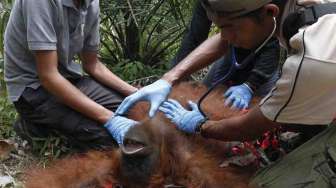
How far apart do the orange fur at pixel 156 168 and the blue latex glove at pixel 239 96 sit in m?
0.52

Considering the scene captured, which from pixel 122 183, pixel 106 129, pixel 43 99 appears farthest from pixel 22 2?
pixel 122 183

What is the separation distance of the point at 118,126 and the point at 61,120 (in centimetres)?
65

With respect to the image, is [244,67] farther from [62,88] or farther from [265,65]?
[62,88]

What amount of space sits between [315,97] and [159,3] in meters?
2.65

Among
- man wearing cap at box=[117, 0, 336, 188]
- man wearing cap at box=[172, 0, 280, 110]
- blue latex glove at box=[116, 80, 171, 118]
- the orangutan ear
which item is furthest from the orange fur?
man wearing cap at box=[172, 0, 280, 110]

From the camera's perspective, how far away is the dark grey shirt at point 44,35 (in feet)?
10.4

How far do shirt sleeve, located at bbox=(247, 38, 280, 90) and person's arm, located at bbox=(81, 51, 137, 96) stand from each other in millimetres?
779

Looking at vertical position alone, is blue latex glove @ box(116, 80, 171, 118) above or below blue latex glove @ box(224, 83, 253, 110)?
above

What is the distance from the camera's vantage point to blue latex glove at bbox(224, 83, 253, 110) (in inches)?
122

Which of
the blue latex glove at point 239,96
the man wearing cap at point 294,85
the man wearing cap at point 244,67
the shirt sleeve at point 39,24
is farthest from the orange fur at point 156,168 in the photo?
the man wearing cap at point 244,67

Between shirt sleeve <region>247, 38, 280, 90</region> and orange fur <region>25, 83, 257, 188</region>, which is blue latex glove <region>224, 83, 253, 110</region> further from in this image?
orange fur <region>25, 83, 257, 188</region>

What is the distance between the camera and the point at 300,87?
212cm

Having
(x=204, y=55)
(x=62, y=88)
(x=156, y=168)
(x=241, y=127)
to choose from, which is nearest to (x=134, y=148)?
(x=156, y=168)

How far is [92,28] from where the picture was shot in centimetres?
365
